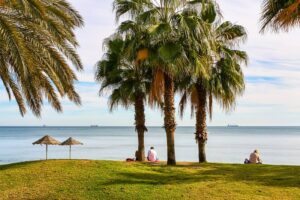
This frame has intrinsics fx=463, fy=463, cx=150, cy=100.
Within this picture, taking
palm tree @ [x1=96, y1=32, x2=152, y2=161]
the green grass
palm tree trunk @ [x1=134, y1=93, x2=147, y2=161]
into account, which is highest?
palm tree @ [x1=96, y1=32, x2=152, y2=161]

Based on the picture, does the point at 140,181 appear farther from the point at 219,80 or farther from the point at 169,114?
the point at 219,80

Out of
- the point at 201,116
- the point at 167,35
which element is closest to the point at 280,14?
the point at 167,35

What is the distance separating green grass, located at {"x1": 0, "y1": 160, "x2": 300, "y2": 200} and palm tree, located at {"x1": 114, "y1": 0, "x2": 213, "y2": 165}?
9.66 feet

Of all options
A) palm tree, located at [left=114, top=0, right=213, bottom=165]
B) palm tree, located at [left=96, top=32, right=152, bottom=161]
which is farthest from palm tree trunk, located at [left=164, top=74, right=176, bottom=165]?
→ palm tree, located at [left=96, top=32, right=152, bottom=161]

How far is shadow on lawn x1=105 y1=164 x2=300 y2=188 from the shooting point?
1862 centimetres

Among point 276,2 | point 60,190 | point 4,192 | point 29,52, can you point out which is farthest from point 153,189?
point 276,2

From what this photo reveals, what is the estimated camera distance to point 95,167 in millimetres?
20359

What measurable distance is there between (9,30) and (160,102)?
11541 millimetres

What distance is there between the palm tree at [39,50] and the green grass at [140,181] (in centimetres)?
294

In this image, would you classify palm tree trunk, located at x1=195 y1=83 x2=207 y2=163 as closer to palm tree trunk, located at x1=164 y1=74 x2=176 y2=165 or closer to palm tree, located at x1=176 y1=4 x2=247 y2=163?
palm tree, located at x1=176 y1=4 x2=247 y2=163

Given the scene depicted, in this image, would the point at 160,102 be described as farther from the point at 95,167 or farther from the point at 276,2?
the point at 276,2

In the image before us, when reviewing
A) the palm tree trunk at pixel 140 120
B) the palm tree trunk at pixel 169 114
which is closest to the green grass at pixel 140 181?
the palm tree trunk at pixel 169 114

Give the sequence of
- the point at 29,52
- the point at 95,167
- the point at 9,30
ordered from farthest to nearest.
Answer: the point at 95,167, the point at 29,52, the point at 9,30

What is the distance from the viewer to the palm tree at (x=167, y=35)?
2083 cm
